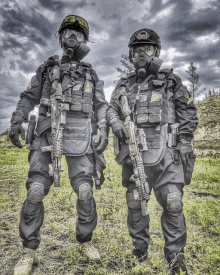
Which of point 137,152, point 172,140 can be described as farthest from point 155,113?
point 137,152

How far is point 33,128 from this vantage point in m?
2.84

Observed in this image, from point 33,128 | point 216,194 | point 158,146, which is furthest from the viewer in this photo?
point 216,194

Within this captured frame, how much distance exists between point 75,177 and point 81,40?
205 centimetres

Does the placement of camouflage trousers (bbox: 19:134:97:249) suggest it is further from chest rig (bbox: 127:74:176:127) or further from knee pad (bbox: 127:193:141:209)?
chest rig (bbox: 127:74:176:127)

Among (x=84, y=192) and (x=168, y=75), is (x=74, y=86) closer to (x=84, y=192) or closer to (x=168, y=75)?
(x=168, y=75)

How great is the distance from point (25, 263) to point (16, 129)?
1.64 m

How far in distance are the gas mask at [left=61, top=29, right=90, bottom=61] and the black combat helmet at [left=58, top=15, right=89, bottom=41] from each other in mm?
53

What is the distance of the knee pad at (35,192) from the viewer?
8.29ft

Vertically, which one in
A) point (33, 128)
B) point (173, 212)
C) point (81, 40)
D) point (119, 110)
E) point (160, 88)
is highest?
point (81, 40)

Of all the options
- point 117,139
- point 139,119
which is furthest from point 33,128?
point 139,119

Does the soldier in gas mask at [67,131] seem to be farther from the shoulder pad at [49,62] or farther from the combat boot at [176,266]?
the combat boot at [176,266]

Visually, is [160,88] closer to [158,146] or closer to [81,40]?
[158,146]

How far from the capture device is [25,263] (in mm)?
2406

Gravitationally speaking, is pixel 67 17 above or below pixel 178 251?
above
